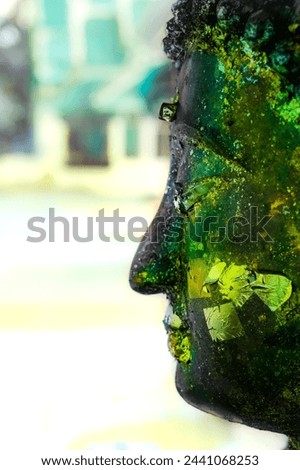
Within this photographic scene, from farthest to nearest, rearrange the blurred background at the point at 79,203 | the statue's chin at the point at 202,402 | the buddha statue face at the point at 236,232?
the blurred background at the point at 79,203, the statue's chin at the point at 202,402, the buddha statue face at the point at 236,232

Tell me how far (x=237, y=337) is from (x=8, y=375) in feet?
6.11

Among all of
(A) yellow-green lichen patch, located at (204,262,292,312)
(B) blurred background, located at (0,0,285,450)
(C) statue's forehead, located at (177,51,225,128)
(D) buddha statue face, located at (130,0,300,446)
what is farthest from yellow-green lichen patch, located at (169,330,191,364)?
(B) blurred background, located at (0,0,285,450)

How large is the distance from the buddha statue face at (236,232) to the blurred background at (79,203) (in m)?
1.42

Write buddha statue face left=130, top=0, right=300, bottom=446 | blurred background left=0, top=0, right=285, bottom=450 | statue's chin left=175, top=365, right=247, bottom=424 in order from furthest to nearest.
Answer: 1. blurred background left=0, top=0, right=285, bottom=450
2. statue's chin left=175, top=365, right=247, bottom=424
3. buddha statue face left=130, top=0, right=300, bottom=446

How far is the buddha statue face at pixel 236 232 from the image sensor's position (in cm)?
76

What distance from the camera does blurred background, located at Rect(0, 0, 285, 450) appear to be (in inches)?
94.2

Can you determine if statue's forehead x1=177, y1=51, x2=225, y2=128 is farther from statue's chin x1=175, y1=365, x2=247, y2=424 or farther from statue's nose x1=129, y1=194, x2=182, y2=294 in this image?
statue's chin x1=175, y1=365, x2=247, y2=424

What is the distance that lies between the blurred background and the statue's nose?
1339 mm

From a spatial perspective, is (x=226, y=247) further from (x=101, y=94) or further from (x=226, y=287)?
(x=101, y=94)

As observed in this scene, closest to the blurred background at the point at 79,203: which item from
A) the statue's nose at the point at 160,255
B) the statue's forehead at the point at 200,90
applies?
the statue's nose at the point at 160,255

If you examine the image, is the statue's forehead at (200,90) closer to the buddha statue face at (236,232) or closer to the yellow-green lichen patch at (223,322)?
the buddha statue face at (236,232)

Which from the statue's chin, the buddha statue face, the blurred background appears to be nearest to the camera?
the buddha statue face

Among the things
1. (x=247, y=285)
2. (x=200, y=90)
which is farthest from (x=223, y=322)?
(x=200, y=90)

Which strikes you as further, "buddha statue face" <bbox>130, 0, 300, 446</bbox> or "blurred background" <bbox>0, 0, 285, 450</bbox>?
"blurred background" <bbox>0, 0, 285, 450</bbox>
